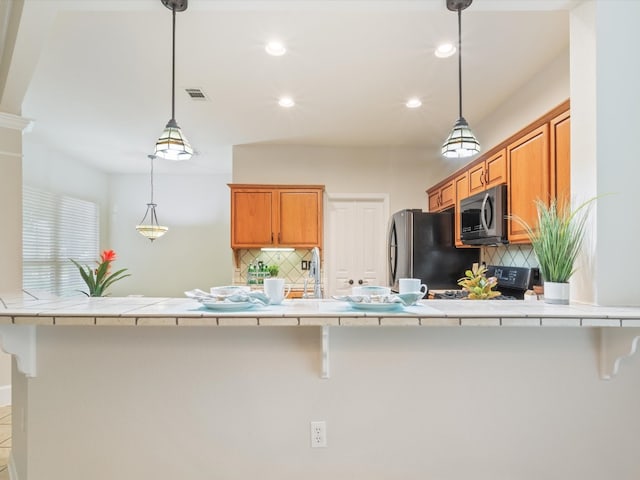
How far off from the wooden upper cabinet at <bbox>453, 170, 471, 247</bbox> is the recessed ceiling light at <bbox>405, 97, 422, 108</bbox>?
2.53 feet

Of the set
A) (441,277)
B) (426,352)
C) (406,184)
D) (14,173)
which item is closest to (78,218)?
(14,173)

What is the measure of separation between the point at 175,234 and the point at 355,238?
3249mm

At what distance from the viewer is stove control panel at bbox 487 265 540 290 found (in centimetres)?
267

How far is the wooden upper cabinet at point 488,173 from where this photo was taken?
2689mm

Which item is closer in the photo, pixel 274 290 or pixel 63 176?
pixel 274 290

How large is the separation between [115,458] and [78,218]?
4.80 m

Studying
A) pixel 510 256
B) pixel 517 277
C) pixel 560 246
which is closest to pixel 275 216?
pixel 510 256

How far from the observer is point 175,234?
6207 mm

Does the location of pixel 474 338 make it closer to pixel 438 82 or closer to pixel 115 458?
pixel 115 458

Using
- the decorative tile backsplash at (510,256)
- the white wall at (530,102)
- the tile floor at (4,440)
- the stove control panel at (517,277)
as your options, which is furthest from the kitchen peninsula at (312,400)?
the white wall at (530,102)

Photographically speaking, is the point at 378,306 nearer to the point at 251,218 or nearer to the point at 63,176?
the point at 251,218

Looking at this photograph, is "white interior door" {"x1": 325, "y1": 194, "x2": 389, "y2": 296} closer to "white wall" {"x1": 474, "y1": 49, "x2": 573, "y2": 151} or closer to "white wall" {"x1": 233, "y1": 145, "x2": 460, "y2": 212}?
"white wall" {"x1": 233, "y1": 145, "x2": 460, "y2": 212}

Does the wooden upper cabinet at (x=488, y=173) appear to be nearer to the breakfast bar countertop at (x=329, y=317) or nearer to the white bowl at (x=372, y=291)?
the breakfast bar countertop at (x=329, y=317)

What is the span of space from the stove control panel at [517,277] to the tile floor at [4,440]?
349 cm
